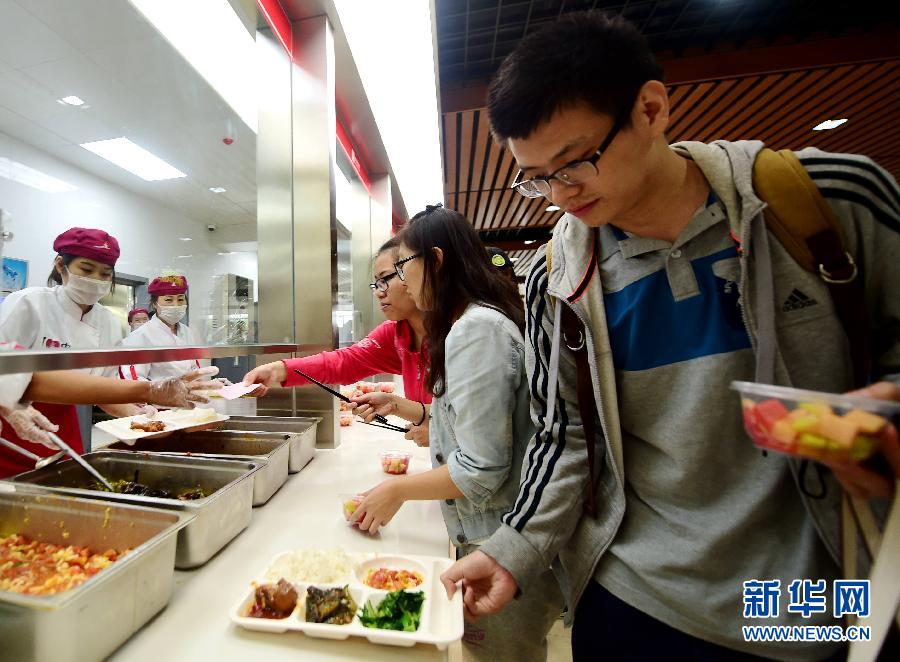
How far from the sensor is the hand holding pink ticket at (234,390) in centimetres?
162

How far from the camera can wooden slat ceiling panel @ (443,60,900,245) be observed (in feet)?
12.3

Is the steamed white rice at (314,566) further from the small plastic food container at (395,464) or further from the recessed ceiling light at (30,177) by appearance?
the recessed ceiling light at (30,177)

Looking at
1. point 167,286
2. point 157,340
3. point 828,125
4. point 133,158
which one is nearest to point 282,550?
point 157,340

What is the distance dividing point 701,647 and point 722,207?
88 cm

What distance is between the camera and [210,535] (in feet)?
3.71

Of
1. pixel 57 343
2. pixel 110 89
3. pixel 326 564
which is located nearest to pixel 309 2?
pixel 110 89

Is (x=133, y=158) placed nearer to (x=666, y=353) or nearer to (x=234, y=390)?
(x=234, y=390)

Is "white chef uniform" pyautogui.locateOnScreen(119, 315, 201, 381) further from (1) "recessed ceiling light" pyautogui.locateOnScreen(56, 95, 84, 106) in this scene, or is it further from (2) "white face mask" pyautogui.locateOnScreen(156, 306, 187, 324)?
(1) "recessed ceiling light" pyautogui.locateOnScreen(56, 95, 84, 106)

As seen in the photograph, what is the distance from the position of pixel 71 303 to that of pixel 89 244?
0.78 feet

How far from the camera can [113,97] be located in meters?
1.39

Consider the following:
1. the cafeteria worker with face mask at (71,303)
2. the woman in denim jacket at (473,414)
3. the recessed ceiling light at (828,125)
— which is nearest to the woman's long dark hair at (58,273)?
the cafeteria worker with face mask at (71,303)

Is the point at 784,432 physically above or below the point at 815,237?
below

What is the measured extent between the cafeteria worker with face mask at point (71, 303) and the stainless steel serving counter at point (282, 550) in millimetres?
742

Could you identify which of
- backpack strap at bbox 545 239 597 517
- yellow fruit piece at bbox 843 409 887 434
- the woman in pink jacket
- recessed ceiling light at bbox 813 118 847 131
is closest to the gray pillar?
the woman in pink jacket
